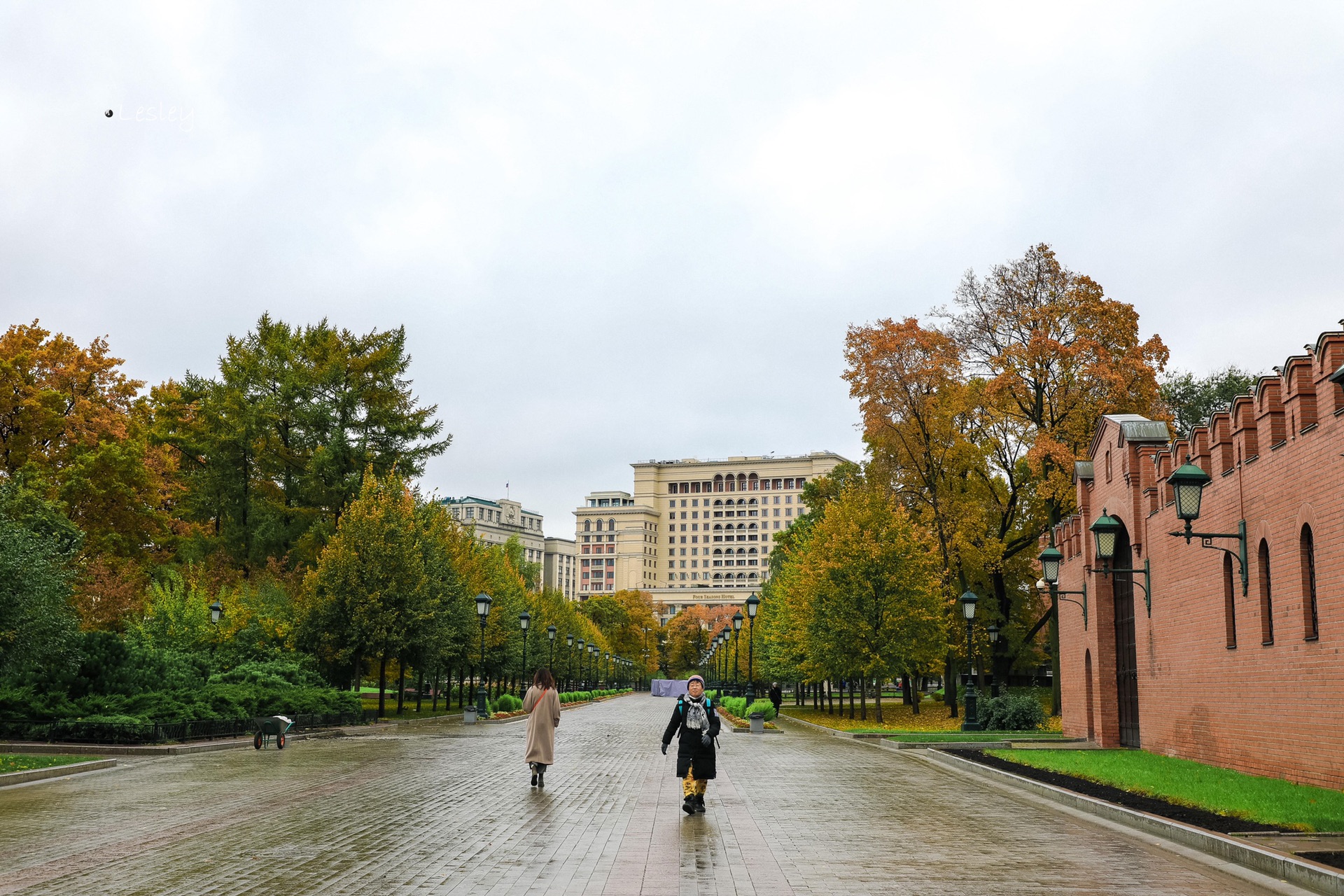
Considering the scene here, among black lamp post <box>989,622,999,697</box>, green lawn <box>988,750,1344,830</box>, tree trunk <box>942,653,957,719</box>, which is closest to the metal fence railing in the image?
green lawn <box>988,750,1344,830</box>

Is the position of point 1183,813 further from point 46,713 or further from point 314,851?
point 46,713

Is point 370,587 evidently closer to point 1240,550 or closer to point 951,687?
point 951,687

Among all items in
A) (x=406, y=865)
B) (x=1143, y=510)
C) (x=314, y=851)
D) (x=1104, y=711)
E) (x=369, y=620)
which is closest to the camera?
(x=406, y=865)

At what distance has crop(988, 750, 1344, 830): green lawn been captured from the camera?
38.7 ft

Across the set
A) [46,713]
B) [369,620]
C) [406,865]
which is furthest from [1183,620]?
[369,620]

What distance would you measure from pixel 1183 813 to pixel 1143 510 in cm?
1161

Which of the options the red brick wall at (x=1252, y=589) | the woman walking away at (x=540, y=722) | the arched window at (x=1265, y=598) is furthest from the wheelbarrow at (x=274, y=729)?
the arched window at (x=1265, y=598)

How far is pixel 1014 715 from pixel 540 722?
755 inches

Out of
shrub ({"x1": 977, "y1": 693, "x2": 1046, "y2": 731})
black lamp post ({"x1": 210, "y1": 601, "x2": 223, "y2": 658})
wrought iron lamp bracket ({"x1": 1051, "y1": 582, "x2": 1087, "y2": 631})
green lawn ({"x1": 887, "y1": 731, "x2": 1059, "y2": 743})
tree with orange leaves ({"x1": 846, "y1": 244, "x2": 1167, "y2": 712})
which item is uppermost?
tree with orange leaves ({"x1": 846, "y1": 244, "x2": 1167, "y2": 712})

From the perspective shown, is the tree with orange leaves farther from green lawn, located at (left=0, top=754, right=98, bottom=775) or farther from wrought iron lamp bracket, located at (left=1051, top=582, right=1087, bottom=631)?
green lawn, located at (left=0, top=754, right=98, bottom=775)

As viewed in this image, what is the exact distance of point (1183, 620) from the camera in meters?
20.0

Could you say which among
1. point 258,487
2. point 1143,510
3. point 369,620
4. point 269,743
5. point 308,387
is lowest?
point 269,743

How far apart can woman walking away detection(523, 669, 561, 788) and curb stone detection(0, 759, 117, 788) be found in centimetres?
744

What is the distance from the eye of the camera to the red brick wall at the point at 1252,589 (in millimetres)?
14305
